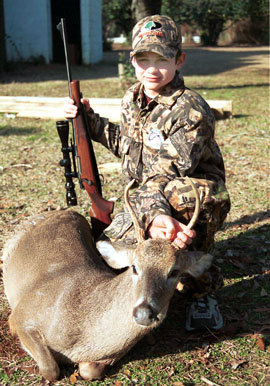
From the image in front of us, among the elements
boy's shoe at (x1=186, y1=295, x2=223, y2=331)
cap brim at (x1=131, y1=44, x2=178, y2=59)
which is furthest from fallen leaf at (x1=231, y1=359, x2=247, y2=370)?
cap brim at (x1=131, y1=44, x2=178, y2=59)

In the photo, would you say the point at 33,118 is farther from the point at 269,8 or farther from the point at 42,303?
the point at 269,8

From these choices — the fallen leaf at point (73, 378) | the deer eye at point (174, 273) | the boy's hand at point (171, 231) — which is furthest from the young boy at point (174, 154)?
the fallen leaf at point (73, 378)

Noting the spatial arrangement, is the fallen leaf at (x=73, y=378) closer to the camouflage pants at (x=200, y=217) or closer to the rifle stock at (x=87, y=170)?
the camouflage pants at (x=200, y=217)

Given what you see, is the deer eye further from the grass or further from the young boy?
the grass

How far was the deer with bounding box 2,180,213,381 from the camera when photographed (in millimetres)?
3141

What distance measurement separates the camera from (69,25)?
77.8 ft

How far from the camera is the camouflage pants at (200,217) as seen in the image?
390 cm

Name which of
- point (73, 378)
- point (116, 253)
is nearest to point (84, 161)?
point (116, 253)

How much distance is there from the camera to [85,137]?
467 centimetres

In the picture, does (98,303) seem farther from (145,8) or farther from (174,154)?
(145,8)

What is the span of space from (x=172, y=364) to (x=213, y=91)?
1258 cm

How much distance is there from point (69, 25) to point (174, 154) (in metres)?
21.4

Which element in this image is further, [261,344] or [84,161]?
[84,161]

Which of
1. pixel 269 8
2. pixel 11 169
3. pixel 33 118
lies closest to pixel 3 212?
pixel 11 169
